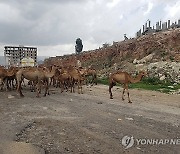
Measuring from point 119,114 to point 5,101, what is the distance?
611 centimetres

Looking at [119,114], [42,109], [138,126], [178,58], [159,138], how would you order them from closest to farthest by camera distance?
[159,138]
[138,126]
[119,114]
[42,109]
[178,58]

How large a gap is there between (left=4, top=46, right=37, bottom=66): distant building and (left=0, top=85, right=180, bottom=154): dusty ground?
29266mm

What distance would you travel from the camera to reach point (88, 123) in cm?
1066

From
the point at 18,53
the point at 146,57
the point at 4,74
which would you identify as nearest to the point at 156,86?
the point at 4,74

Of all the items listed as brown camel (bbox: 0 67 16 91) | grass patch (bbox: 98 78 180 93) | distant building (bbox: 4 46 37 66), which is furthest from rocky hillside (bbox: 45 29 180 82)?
brown camel (bbox: 0 67 16 91)

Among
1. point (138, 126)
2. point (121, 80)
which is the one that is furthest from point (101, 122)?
point (121, 80)

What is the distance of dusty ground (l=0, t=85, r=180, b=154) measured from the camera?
27.5 ft

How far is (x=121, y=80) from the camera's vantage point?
16375mm

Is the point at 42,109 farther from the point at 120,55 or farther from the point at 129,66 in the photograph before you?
the point at 120,55

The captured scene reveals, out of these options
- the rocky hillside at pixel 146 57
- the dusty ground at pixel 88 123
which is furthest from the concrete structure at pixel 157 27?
the dusty ground at pixel 88 123

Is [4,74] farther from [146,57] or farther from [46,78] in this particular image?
[146,57]

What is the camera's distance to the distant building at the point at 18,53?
145ft

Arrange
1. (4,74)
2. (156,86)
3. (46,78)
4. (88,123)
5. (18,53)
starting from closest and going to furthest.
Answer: (88,123) → (46,78) → (4,74) → (156,86) → (18,53)

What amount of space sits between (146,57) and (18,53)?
809 inches
